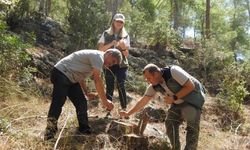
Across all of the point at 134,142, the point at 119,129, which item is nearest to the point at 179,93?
the point at 134,142

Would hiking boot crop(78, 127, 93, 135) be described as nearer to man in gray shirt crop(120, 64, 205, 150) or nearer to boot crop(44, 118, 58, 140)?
boot crop(44, 118, 58, 140)

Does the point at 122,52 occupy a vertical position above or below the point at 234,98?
above

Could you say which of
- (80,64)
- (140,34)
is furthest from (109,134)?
(140,34)

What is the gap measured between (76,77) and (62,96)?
345mm

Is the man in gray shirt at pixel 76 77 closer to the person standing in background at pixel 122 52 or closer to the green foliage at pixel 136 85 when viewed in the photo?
the person standing in background at pixel 122 52

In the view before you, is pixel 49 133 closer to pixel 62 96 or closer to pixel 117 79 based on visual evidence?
pixel 62 96

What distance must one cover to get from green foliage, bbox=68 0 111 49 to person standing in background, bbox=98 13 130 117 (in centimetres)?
466

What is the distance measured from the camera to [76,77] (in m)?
5.92

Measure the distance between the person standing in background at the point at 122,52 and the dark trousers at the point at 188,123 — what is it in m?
1.10

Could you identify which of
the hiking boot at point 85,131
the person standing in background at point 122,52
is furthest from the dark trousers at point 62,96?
the person standing in background at point 122,52

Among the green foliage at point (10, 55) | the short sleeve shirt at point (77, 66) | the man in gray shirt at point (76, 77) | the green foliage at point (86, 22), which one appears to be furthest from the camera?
the green foliage at point (86, 22)

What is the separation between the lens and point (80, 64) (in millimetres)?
5875

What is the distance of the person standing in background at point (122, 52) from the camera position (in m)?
6.97

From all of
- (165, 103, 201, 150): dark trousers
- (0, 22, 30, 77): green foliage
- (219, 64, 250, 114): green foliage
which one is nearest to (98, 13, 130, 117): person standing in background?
(165, 103, 201, 150): dark trousers
